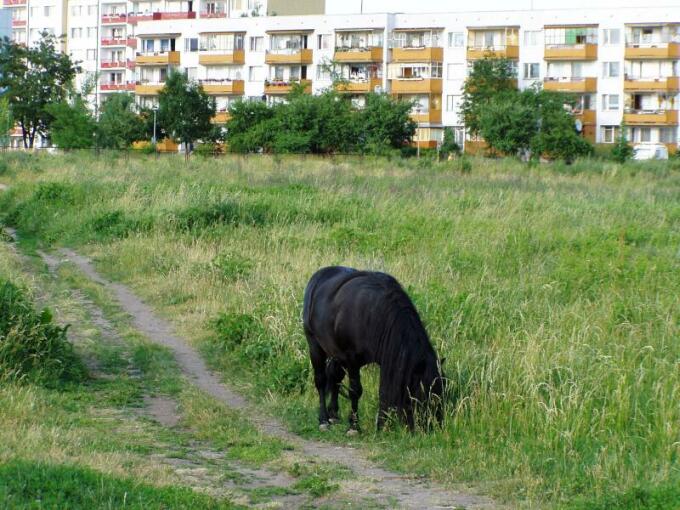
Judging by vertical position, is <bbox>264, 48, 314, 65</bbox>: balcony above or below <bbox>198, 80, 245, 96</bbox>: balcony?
above

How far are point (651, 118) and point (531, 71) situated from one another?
9.97 meters

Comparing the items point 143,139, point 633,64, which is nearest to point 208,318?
point 143,139

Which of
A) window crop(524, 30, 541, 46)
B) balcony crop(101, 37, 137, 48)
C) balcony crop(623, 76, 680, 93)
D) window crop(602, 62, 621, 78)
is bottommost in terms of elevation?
balcony crop(623, 76, 680, 93)

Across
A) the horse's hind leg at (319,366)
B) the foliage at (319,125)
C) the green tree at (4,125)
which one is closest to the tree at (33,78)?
the foliage at (319,125)

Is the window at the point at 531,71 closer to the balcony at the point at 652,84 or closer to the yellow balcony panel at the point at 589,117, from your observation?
the yellow balcony panel at the point at 589,117

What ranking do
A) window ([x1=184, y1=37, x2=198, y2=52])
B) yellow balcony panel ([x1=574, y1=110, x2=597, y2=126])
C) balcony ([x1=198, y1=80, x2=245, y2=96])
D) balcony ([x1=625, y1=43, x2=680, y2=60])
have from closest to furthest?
balcony ([x1=625, y1=43, x2=680, y2=60]) < yellow balcony panel ([x1=574, y1=110, x2=597, y2=126]) < balcony ([x1=198, y1=80, x2=245, y2=96]) < window ([x1=184, y1=37, x2=198, y2=52])

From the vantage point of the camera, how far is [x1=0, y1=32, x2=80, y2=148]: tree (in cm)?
8631

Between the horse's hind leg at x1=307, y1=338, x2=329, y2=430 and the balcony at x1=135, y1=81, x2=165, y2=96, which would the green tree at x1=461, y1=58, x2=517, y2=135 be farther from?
the horse's hind leg at x1=307, y1=338, x2=329, y2=430

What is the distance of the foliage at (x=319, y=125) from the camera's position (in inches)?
2569

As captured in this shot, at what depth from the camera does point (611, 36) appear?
79.1 meters

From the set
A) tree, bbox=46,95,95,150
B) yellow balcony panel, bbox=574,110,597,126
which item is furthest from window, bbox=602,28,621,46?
tree, bbox=46,95,95,150

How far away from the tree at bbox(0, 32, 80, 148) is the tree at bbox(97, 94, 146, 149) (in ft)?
38.1

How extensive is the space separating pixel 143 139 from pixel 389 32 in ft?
70.7

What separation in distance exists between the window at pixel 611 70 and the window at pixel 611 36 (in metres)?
1.41
